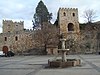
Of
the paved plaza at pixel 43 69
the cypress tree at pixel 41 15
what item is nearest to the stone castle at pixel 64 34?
the cypress tree at pixel 41 15

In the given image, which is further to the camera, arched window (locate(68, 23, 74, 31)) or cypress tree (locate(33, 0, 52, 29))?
cypress tree (locate(33, 0, 52, 29))

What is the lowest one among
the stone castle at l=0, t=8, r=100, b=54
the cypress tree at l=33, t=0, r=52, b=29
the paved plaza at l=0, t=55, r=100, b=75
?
the paved plaza at l=0, t=55, r=100, b=75

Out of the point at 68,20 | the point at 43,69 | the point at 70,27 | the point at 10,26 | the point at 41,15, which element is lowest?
the point at 43,69

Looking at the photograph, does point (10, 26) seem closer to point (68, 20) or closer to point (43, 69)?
point (68, 20)

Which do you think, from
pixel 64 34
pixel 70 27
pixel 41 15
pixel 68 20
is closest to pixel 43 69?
pixel 64 34

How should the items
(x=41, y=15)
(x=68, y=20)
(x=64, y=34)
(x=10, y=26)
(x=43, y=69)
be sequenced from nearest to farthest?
1. (x=43, y=69)
2. (x=64, y=34)
3. (x=68, y=20)
4. (x=41, y=15)
5. (x=10, y=26)

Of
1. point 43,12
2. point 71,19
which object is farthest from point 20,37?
point 71,19

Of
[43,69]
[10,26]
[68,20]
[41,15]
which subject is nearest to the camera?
[43,69]

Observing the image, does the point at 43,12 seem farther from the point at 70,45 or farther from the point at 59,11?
the point at 70,45

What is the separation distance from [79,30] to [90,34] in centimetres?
382

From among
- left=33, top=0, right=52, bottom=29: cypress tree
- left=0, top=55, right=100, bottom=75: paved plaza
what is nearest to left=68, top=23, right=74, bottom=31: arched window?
left=33, top=0, right=52, bottom=29: cypress tree

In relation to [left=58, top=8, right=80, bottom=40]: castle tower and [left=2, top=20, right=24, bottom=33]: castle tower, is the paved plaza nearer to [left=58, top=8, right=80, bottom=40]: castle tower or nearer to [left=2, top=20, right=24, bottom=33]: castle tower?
[left=58, top=8, right=80, bottom=40]: castle tower

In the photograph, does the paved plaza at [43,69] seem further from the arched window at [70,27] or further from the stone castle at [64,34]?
the arched window at [70,27]

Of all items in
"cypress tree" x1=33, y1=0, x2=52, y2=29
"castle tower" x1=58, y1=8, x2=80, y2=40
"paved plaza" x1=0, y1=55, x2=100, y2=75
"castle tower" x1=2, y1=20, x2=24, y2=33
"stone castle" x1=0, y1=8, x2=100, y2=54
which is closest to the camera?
A: "paved plaza" x1=0, y1=55, x2=100, y2=75
